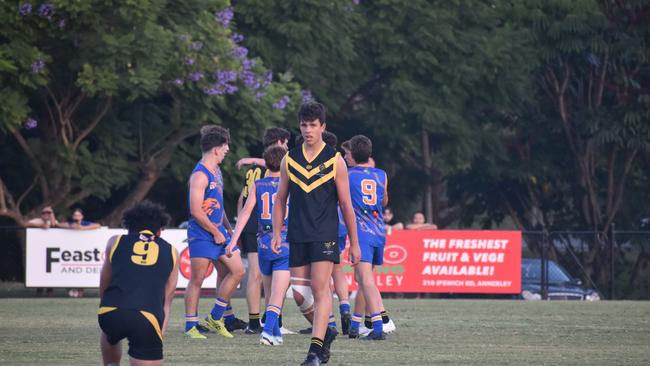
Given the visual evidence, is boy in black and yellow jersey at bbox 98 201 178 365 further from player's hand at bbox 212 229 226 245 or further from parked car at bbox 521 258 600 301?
parked car at bbox 521 258 600 301

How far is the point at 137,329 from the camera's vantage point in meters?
8.37

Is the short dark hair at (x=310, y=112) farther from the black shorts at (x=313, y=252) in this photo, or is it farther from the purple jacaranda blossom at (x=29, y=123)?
the purple jacaranda blossom at (x=29, y=123)

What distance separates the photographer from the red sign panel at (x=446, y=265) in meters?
27.4

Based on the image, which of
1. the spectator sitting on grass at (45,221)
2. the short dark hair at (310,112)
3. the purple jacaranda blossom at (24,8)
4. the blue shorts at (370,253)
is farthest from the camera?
the purple jacaranda blossom at (24,8)

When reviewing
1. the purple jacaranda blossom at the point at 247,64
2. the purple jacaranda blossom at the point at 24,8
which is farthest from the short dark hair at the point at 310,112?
the purple jacaranda blossom at the point at 247,64

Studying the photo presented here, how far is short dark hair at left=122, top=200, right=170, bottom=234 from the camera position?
8602 mm

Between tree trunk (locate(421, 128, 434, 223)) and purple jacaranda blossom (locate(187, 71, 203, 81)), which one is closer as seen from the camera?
purple jacaranda blossom (locate(187, 71, 203, 81))

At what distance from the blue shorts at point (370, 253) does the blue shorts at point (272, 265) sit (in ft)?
3.12

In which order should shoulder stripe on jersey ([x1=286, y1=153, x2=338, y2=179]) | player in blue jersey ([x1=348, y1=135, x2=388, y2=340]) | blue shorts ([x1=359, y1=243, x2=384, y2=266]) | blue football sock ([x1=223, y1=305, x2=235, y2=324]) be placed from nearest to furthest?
shoulder stripe on jersey ([x1=286, y1=153, x2=338, y2=179])
player in blue jersey ([x1=348, y1=135, x2=388, y2=340])
blue shorts ([x1=359, y1=243, x2=384, y2=266])
blue football sock ([x1=223, y1=305, x2=235, y2=324])

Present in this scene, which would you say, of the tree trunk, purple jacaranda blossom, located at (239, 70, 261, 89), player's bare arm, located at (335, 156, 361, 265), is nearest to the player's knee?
player's bare arm, located at (335, 156, 361, 265)

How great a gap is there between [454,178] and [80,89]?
13231mm

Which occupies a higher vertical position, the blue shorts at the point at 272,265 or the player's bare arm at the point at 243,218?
the player's bare arm at the point at 243,218

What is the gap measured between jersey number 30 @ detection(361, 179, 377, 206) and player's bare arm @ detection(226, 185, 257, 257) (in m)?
1.15

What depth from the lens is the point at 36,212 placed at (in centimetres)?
2997
